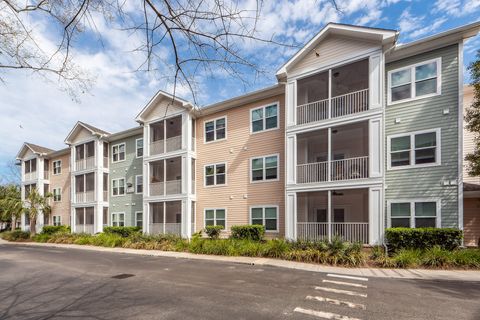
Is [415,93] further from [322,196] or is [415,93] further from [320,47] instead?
[322,196]

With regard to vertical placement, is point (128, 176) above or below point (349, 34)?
below

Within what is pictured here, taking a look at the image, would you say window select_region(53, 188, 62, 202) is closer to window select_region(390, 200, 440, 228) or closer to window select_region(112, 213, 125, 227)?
window select_region(112, 213, 125, 227)

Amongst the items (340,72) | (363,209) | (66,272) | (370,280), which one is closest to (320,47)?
(340,72)

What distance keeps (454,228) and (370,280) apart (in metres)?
5.45

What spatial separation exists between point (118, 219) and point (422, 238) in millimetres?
23266

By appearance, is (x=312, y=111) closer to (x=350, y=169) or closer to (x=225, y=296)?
(x=350, y=169)

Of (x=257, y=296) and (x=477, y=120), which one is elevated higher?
(x=477, y=120)

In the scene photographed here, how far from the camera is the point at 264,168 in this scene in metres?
17.5

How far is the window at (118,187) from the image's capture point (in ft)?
82.8

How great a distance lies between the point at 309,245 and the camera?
13.2m

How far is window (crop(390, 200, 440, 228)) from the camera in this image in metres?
12.4

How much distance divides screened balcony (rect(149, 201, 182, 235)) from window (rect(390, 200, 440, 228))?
13596mm

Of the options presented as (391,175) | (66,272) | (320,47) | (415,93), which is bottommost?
(66,272)

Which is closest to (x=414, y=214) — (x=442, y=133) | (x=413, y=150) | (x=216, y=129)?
(x=413, y=150)
